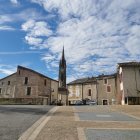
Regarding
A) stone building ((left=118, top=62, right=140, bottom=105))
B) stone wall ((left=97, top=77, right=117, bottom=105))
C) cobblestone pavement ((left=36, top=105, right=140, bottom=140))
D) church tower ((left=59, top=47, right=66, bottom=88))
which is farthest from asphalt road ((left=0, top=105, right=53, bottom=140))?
church tower ((left=59, top=47, right=66, bottom=88))

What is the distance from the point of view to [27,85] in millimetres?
61844

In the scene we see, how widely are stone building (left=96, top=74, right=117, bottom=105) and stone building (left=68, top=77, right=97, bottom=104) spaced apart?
5.09 ft

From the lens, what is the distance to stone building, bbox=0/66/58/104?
61562mm

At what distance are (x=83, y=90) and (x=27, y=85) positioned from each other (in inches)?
612

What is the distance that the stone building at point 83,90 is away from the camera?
65125 mm

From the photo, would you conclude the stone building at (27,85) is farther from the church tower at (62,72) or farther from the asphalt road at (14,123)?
the asphalt road at (14,123)

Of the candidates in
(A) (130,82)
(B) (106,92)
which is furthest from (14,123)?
(B) (106,92)

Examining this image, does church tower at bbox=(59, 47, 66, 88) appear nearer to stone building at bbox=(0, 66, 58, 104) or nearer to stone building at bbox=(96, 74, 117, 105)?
stone building at bbox=(0, 66, 58, 104)

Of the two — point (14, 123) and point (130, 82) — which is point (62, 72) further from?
point (14, 123)

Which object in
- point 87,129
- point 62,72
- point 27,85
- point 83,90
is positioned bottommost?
point 87,129

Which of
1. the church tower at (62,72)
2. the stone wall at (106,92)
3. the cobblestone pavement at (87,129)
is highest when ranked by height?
the church tower at (62,72)

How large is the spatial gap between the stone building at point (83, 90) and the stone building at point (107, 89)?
1.55 m

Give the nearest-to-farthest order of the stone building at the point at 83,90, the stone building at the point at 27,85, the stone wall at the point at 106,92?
the stone wall at the point at 106,92, the stone building at the point at 27,85, the stone building at the point at 83,90

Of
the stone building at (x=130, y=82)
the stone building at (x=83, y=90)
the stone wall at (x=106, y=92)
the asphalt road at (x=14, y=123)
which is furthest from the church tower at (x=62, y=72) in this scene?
the asphalt road at (x=14, y=123)
